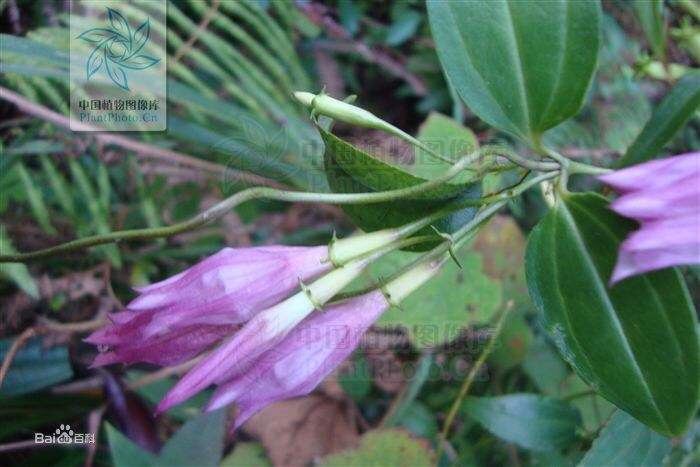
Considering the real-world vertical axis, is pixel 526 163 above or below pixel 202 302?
above

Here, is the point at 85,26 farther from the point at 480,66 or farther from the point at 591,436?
the point at 591,436

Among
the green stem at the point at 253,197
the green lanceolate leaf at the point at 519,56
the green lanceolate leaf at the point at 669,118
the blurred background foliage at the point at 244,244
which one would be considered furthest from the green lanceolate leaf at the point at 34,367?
the green lanceolate leaf at the point at 669,118

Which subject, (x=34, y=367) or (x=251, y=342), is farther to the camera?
(x=34, y=367)

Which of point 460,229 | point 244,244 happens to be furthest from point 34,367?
point 460,229

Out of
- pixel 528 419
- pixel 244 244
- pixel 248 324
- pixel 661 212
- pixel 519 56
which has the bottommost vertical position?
pixel 528 419

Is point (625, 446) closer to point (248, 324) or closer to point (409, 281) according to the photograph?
point (409, 281)

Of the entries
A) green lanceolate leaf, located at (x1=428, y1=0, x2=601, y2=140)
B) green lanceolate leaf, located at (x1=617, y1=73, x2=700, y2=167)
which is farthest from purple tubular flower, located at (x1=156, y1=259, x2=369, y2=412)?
green lanceolate leaf, located at (x1=617, y1=73, x2=700, y2=167)

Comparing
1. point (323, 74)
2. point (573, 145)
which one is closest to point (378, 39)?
point (323, 74)

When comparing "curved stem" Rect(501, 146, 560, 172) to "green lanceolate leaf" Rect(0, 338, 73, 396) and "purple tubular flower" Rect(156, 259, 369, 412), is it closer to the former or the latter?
"purple tubular flower" Rect(156, 259, 369, 412)
